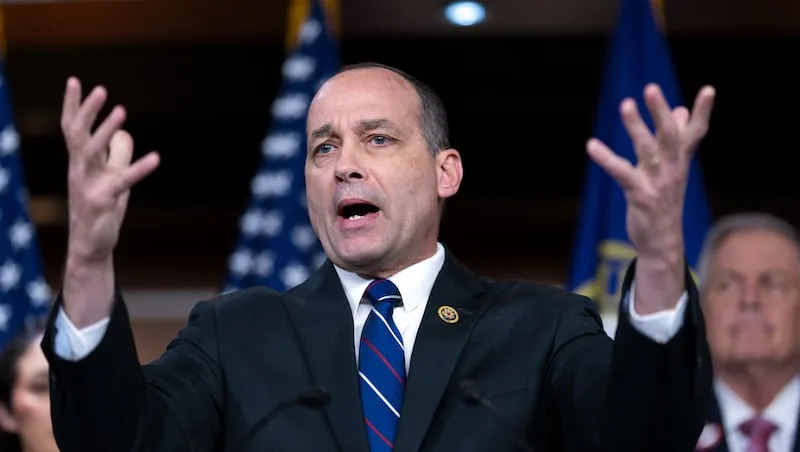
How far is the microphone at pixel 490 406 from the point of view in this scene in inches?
75.9

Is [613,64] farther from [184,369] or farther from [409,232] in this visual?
[184,369]

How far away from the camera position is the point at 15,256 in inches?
194

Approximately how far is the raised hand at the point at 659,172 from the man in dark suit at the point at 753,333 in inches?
66.6

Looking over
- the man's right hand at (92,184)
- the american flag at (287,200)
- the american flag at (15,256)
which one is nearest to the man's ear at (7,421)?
the american flag at (15,256)

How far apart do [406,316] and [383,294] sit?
0.05m

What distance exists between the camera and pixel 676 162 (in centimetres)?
172

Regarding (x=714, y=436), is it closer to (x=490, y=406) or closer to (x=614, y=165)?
(x=490, y=406)

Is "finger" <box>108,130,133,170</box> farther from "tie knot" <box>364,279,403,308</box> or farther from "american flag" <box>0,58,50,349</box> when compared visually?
"american flag" <box>0,58,50,349</box>

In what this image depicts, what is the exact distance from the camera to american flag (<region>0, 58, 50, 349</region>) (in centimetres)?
490

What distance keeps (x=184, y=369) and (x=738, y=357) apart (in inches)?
76.3

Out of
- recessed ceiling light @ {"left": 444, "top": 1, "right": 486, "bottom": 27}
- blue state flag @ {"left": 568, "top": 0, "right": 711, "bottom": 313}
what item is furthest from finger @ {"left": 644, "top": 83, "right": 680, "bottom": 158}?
recessed ceiling light @ {"left": 444, "top": 1, "right": 486, "bottom": 27}

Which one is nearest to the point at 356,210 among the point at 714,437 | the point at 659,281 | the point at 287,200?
the point at 659,281

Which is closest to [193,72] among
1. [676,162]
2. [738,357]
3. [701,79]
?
[701,79]

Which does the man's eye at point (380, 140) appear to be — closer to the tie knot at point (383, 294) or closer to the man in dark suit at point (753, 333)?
the tie knot at point (383, 294)
